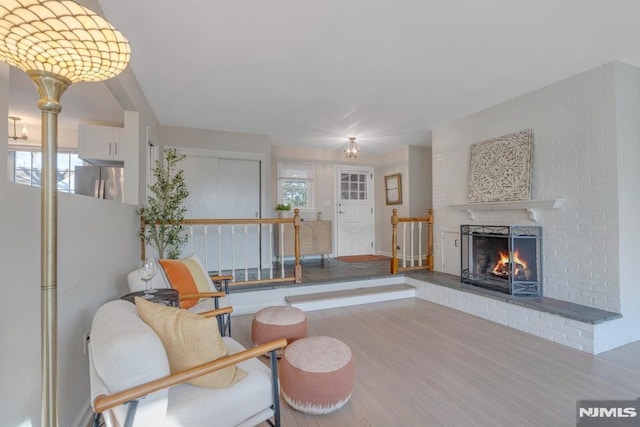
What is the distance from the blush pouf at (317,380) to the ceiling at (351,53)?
7.73 ft

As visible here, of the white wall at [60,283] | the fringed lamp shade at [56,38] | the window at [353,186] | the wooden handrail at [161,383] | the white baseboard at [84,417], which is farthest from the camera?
the window at [353,186]

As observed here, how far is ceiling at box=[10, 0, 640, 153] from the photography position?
205 cm

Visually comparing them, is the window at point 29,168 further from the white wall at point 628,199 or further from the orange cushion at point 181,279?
the white wall at point 628,199

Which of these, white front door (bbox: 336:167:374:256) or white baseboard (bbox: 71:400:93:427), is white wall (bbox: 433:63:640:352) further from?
white baseboard (bbox: 71:400:93:427)

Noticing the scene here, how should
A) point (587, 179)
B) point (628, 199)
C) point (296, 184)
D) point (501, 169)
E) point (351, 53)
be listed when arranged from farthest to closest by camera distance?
point (296, 184)
point (501, 169)
point (587, 179)
point (628, 199)
point (351, 53)

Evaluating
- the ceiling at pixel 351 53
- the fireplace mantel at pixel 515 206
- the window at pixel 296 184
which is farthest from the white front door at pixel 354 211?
the fireplace mantel at pixel 515 206

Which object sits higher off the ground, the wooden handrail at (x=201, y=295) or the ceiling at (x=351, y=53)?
the ceiling at (x=351, y=53)

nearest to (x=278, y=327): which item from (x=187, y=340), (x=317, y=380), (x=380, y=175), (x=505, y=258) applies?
(x=317, y=380)

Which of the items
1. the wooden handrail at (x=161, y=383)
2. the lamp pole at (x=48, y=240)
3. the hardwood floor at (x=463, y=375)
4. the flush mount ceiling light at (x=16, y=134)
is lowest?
the hardwood floor at (x=463, y=375)

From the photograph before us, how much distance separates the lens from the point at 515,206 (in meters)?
3.48

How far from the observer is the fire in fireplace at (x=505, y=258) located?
3.36 metres

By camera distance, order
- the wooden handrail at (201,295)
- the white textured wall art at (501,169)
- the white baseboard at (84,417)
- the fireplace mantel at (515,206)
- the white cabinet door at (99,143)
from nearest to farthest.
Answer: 1. the white baseboard at (84,417)
2. the wooden handrail at (201,295)
3. the fireplace mantel at (515,206)
4. the white cabinet door at (99,143)
5. the white textured wall art at (501,169)

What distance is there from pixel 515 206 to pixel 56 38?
13.4ft

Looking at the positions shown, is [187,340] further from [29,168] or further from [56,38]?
[29,168]
